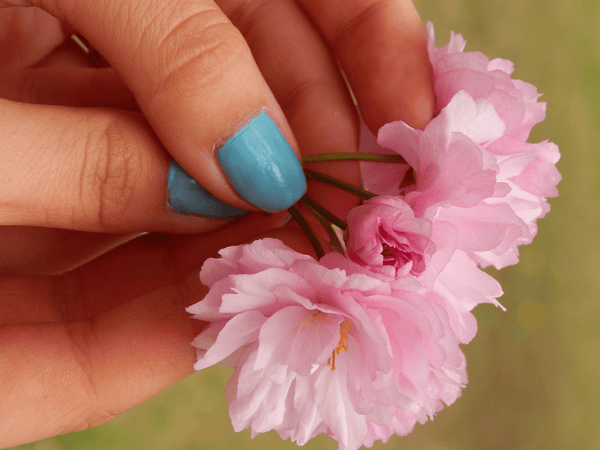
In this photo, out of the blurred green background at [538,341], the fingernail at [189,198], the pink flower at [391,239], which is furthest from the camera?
the blurred green background at [538,341]

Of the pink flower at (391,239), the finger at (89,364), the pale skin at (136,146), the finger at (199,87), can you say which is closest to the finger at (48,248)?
the pale skin at (136,146)

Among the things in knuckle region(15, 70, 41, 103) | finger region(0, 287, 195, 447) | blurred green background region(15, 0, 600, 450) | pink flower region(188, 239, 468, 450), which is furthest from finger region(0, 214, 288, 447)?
blurred green background region(15, 0, 600, 450)

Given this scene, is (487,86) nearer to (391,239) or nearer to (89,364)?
(391,239)

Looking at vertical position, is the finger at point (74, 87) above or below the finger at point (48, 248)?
above

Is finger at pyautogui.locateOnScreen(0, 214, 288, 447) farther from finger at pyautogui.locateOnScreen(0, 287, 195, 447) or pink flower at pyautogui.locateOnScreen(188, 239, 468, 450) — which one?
pink flower at pyautogui.locateOnScreen(188, 239, 468, 450)

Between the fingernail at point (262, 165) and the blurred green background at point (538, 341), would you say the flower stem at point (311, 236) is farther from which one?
the blurred green background at point (538, 341)

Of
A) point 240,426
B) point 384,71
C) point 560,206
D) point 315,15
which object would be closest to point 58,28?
point 315,15
